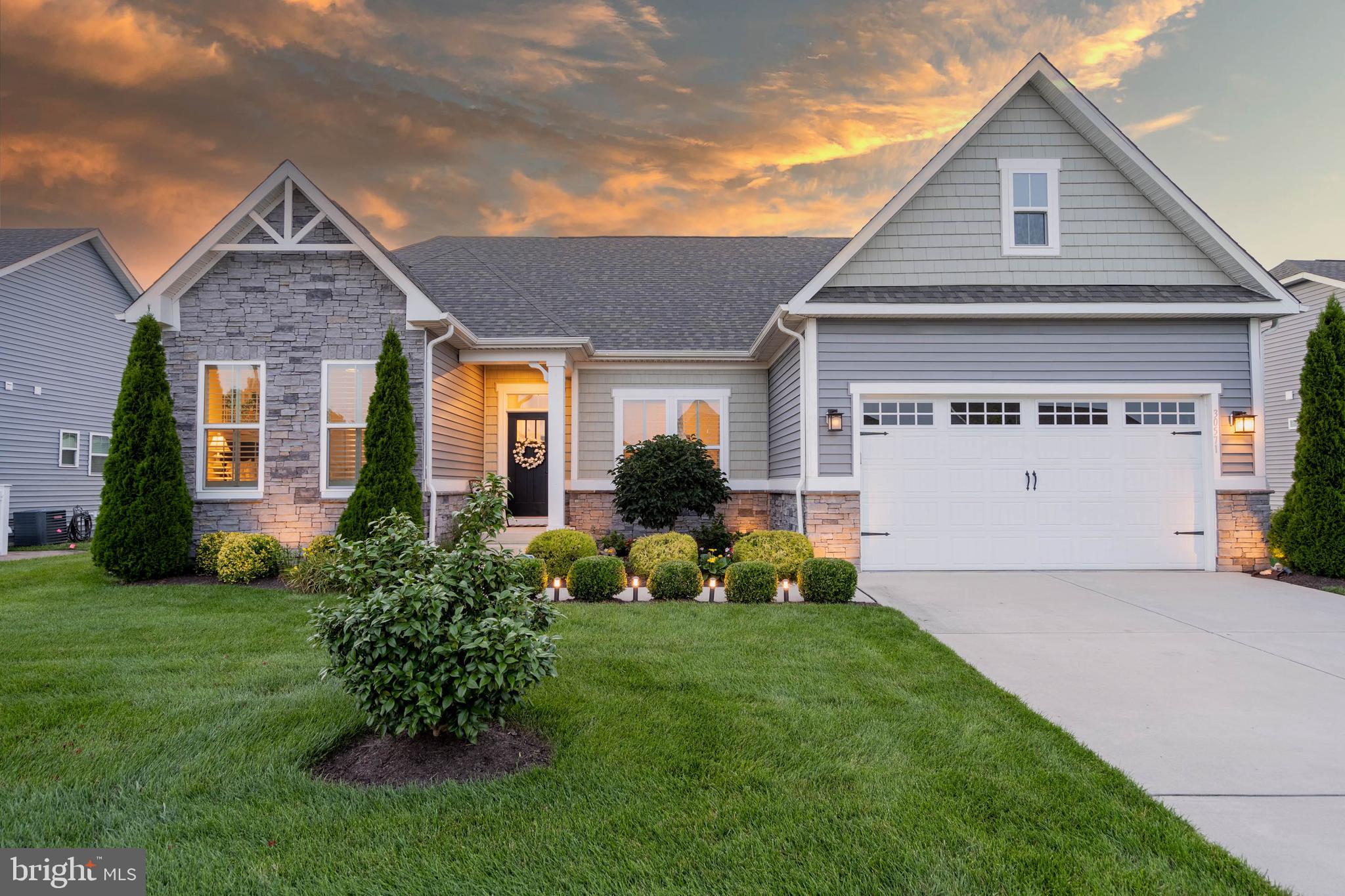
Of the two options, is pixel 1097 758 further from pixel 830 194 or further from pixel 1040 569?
pixel 830 194

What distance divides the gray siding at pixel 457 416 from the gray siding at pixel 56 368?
368 inches

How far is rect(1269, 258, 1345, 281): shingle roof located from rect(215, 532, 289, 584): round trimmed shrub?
60.4 feet

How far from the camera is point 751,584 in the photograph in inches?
277

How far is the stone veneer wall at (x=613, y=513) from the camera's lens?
37.1ft

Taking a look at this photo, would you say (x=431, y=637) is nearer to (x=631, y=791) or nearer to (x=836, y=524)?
(x=631, y=791)

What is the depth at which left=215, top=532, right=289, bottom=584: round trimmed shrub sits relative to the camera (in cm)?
841

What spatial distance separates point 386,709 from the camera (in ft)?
9.62

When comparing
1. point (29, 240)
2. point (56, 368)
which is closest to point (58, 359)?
point (56, 368)

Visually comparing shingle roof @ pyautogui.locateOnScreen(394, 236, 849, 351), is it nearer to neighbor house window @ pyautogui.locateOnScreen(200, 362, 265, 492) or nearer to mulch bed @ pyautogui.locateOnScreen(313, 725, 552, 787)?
neighbor house window @ pyautogui.locateOnScreen(200, 362, 265, 492)

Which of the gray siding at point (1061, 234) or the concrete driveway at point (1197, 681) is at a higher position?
the gray siding at point (1061, 234)

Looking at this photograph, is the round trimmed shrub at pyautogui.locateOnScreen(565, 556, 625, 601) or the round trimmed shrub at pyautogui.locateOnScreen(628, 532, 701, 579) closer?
the round trimmed shrub at pyautogui.locateOnScreen(565, 556, 625, 601)

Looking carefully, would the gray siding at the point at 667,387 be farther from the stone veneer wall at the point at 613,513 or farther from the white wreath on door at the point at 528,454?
the white wreath on door at the point at 528,454

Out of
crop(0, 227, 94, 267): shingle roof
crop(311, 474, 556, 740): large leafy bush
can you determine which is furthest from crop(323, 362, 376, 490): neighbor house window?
crop(0, 227, 94, 267): shingle roof

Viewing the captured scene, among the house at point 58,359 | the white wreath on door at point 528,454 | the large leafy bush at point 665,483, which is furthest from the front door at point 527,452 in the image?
the house at point 58,359
